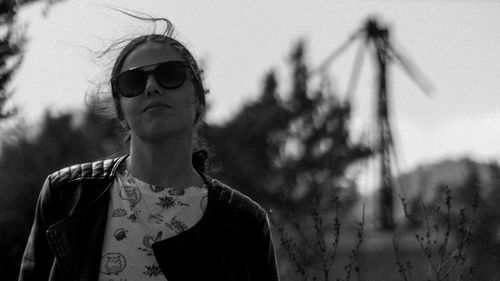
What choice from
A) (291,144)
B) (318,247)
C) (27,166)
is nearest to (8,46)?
(318,247)

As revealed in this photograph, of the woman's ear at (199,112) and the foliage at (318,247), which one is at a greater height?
the woman's ear at (199,112)

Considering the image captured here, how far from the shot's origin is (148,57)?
2441mm

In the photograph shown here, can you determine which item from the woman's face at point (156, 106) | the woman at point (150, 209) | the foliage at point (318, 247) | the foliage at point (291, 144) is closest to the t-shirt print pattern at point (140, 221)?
the woman at point (150, 209)

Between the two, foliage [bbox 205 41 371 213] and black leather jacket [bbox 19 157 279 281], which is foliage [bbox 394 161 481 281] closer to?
black leather jacket [bbox 19 157 279 281]

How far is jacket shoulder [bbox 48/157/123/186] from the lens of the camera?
234 cm

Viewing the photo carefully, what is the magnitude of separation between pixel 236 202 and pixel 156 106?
337 mm

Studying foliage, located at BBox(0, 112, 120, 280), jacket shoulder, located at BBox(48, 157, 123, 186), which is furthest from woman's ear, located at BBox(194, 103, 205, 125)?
foliage, located at BBox(0, 112, 120, 280)

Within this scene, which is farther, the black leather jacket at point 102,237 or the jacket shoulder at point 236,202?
the jacket shoulder at point 236,202

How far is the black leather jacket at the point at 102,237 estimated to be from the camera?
7.34 feet

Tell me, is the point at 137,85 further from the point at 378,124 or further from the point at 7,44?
the point at 378,124

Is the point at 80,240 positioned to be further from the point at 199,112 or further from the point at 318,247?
the point at 318,247

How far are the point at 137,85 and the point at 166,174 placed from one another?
0.25 m

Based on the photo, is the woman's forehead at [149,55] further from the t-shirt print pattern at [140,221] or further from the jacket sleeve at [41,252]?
the jacket sleeve at [41,252]

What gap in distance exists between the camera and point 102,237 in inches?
88.5
